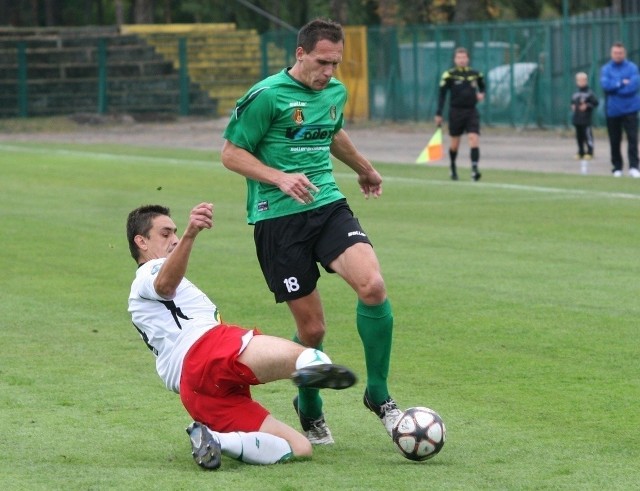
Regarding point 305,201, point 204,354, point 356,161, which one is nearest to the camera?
point 204,354

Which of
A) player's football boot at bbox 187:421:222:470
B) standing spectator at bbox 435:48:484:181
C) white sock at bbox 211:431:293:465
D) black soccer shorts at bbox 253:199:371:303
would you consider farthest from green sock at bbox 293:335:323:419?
standing spectator at bbox 435:48:484:181

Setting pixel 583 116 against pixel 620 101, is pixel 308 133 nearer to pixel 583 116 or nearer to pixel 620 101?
pixel 620 101

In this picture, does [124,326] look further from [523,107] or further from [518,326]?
[523,107]

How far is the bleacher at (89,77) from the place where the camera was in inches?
2008

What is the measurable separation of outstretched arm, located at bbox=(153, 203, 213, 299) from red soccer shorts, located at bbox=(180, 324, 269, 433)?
0.31m

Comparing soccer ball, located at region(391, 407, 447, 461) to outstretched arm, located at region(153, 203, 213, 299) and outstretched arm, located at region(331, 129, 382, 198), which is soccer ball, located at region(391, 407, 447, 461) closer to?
outstretched arm, located at region(153, 203, 213, 299)

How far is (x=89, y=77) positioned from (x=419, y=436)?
46.5 metres

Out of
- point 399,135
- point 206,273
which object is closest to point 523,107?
point 399,135

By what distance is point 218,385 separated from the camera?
6797mm

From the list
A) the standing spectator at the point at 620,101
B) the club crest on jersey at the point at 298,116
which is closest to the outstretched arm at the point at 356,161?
the club crest on jersey at the point at 298,116

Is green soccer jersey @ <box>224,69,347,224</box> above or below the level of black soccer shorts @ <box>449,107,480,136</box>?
above

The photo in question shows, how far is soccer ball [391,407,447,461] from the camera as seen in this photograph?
22.0 feet

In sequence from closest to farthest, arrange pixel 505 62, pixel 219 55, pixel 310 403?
pixel 310 403 < pixel 505 62 < pixel 219 55

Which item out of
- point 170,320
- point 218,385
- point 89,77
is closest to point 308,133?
point 170,320
